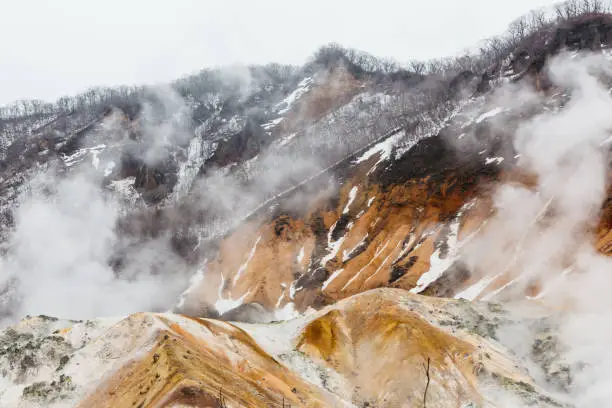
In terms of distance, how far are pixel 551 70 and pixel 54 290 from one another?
133855mm

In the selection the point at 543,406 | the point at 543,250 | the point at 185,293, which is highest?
the point at 543,406

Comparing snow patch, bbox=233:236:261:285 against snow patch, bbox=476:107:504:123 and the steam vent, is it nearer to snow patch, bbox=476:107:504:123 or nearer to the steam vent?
the steam vent

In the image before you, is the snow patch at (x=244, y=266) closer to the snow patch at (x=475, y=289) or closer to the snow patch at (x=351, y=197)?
the snow patch at (x=351, y=197)

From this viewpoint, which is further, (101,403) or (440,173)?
(440,173)

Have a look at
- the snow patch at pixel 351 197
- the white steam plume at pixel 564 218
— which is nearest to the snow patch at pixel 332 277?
the snow patch at pixel 351 197

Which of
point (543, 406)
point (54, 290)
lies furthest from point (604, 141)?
point (54, 290)

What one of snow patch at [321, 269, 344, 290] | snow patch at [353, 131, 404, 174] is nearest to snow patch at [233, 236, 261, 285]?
snow patch at [321, 269, 344, 290]

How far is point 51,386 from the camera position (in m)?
34.5

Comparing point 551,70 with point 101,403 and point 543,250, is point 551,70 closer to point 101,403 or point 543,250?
point 543,250

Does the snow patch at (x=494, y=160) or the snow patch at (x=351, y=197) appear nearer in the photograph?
the snow patch at (x=494, y=160)

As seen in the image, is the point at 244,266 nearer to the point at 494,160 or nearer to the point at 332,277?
the point at 332,277

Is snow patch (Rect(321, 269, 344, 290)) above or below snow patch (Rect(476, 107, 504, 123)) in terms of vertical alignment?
below

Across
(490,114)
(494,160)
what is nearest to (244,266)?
(494,160)

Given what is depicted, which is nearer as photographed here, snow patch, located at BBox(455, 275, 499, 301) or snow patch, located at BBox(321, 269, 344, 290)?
snow patch, located at BBox(455, 275, 499, 301)
